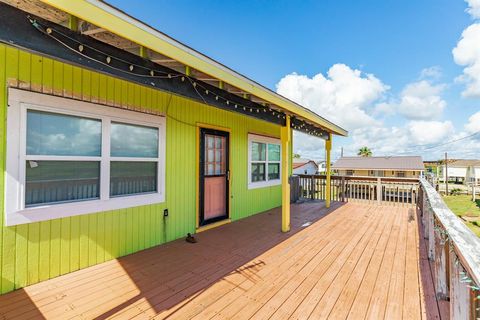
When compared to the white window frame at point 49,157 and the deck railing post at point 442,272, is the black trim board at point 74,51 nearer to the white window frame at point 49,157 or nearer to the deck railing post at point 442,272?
the white window frame at point 49,157

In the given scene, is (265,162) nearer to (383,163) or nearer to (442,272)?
(442,272)

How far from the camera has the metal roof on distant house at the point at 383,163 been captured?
23.7 meters

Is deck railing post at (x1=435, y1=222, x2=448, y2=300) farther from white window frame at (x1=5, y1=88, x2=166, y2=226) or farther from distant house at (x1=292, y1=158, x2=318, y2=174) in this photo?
distant house at (x1=292, y1=158, x2=318, y2=174)

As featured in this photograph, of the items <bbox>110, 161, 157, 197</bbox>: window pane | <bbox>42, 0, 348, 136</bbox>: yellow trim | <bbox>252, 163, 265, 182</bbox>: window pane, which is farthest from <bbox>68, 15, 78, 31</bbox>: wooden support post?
<bbox>252, 163, 265, 182</bbox>: window pane

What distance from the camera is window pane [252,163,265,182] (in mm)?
5934

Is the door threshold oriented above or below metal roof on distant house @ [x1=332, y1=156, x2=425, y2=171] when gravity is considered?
below

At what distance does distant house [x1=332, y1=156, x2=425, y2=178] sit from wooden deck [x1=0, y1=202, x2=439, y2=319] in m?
23.3

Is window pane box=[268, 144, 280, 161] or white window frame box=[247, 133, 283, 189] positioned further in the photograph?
window pane box=[268, 144, 280, 161]

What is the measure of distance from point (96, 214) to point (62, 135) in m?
1.03

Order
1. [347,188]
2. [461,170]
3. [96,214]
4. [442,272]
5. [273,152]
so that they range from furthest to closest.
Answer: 1. [461,170]
2. [347,188]
3. [273,152]
4. [96,214]
5. [442,272]

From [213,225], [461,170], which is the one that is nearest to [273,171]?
[213,225]

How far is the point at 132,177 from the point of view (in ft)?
10.9

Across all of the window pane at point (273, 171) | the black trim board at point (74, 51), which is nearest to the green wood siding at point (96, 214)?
the black trim board at point (74, 51)

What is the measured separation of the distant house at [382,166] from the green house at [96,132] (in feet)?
80.2
